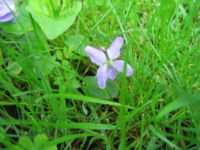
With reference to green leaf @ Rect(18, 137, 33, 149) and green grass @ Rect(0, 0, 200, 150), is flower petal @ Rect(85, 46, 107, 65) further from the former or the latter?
green leaf @ Rect(18, 137, 33, 149)

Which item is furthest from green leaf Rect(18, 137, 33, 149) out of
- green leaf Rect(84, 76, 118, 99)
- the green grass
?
green leaf Rect(84, 76, 118, 99)

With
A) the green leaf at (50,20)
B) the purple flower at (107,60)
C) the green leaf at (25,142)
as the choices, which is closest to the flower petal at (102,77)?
the purple flower at (107,60)

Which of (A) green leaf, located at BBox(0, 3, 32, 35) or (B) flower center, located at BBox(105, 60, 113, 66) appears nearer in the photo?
(B) flower center, located at BBox(105, 60, 113, 66)

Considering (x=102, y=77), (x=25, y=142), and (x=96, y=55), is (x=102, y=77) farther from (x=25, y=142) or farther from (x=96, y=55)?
(x=25, y=142)

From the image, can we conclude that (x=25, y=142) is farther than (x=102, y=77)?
No

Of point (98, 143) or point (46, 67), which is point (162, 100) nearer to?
point (98, 143)

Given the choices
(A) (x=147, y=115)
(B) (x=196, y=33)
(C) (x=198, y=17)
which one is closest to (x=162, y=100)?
(A) (x=147, y=115)

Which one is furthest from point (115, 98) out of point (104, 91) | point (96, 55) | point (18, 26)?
point (18, 26)
